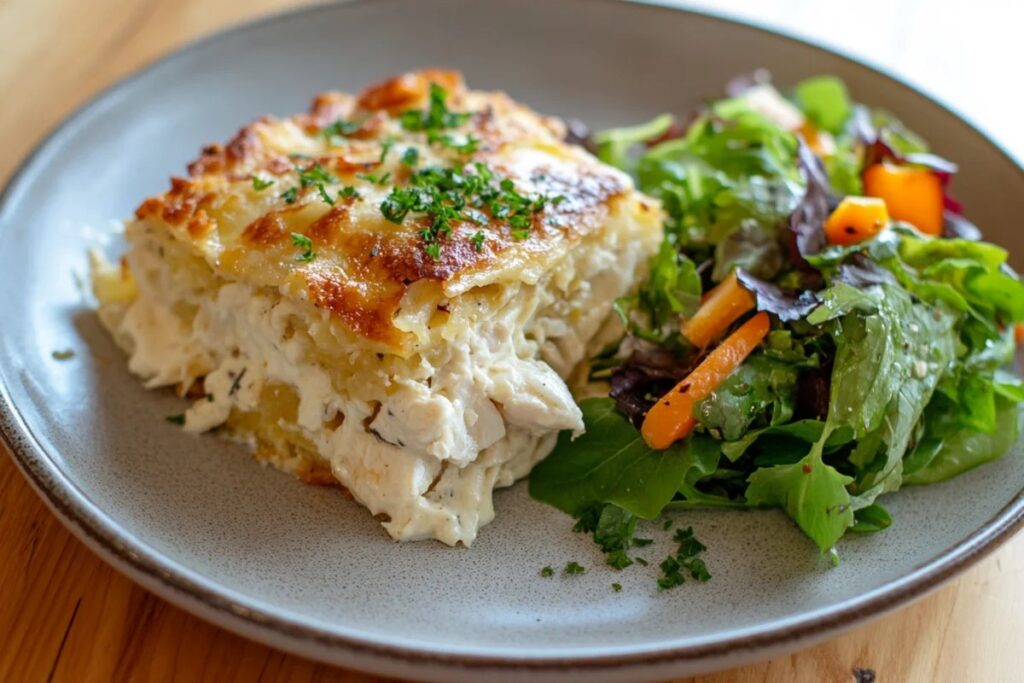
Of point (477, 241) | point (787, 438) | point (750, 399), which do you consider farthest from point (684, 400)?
point (477, 241)

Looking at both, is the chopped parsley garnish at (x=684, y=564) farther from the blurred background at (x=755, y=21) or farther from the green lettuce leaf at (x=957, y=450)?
the blurred background at (x=755, y=21)

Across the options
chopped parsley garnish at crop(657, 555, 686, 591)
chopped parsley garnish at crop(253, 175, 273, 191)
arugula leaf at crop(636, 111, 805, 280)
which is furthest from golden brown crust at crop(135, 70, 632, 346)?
chopped parsley garnish at crop(657, 555, 686, 591)

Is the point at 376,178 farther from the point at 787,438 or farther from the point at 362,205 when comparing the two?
the point at 787,438

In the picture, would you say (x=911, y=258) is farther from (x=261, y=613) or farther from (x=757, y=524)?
(x=261, y=613)

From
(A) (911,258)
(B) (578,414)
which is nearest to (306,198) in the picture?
(B) (578,414)

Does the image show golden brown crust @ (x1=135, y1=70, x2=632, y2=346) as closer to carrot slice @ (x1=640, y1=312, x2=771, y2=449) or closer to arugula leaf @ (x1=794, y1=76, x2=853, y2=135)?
carrot slice @ (x1=640, y1=312, x2=771, y2=449)

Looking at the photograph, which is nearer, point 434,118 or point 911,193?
point 434,118

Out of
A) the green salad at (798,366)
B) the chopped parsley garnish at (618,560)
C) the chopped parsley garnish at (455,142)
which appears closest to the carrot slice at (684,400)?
the green salad at (798,366)
